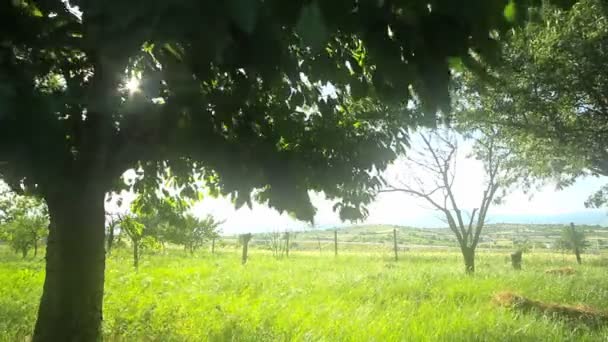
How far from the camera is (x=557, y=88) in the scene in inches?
322

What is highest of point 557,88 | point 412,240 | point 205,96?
point 557,88

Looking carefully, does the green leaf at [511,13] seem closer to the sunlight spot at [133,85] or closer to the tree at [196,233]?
the sunlight spot at [133,85]

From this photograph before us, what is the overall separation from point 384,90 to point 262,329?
468cm

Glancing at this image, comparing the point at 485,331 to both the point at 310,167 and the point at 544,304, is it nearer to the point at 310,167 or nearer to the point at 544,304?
the point at 544,304

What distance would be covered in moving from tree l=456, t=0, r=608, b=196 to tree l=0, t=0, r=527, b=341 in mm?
3677

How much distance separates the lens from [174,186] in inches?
267

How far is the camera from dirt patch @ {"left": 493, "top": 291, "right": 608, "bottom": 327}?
21.0 feet

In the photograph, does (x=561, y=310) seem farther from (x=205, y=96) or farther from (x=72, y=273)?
(x=72, y=273)

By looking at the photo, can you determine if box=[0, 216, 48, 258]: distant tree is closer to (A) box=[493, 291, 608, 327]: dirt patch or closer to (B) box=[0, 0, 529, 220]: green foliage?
(B) box=[0, 0, 529, 220]: green foliage

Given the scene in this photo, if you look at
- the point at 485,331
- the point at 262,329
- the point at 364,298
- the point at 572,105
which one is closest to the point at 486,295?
the point at 364,298

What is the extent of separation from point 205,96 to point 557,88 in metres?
7.91

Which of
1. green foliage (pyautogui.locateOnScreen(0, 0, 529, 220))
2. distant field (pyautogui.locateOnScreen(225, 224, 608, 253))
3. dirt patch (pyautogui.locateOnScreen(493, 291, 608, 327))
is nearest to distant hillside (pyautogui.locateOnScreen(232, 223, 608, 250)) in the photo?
distant field (pyautogui.locateOnScreen(225, 224, 608, 253))

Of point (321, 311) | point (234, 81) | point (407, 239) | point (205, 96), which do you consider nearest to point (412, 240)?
point (407, 239)

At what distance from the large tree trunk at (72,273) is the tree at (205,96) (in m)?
0.01
